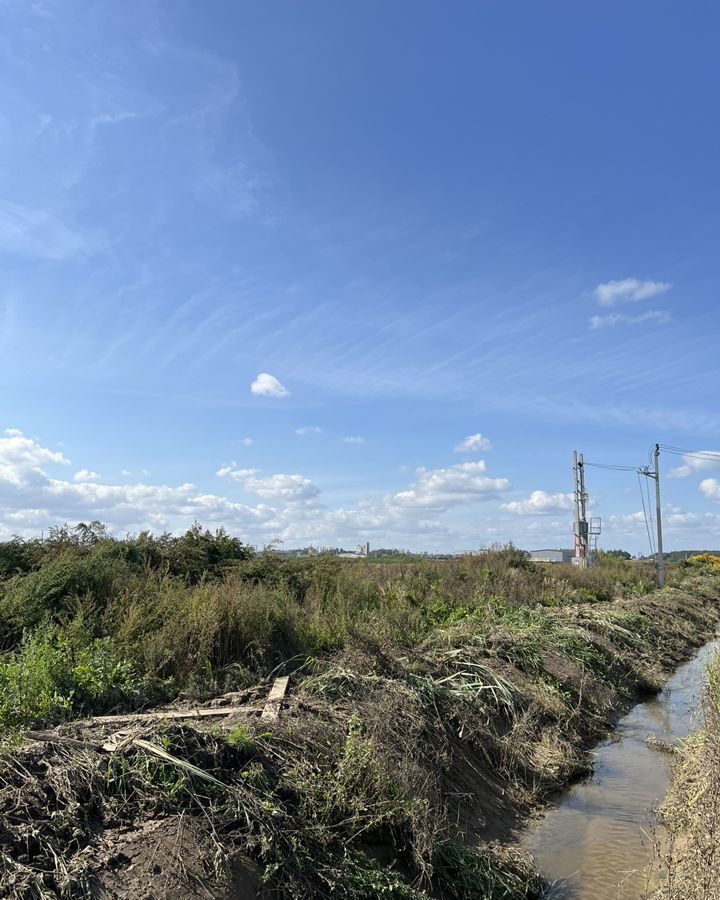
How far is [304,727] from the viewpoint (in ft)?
21.4

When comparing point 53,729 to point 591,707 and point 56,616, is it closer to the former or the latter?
point 56,616

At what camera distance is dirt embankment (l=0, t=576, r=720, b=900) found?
174 inches

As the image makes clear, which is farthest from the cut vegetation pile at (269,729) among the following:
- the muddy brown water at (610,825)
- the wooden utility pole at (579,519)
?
the wooden utility pole at (579,519)

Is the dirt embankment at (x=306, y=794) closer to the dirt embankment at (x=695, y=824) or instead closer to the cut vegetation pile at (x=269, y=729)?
the cut vegetation pile at (x=269, y=729)

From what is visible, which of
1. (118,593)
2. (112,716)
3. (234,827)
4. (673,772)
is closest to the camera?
(234,827)

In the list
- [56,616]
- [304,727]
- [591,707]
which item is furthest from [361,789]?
[591,707]

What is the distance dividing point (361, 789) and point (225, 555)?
1225 cm

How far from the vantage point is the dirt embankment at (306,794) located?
441 centimetres

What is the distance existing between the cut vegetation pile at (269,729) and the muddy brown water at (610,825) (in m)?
0.35

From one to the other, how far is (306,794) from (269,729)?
99cm

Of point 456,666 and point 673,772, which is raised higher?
point 456,666

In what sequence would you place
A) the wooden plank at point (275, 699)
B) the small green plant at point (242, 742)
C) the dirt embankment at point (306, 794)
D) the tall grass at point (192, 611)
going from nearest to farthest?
the dirt embankment at point (306, 794), the small green plant at point (242, 742), the wooden plank at point (275, 699), the tall grass at point (192, 611)

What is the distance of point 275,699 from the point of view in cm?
757

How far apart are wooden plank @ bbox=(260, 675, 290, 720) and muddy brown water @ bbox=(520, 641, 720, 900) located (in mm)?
2981
